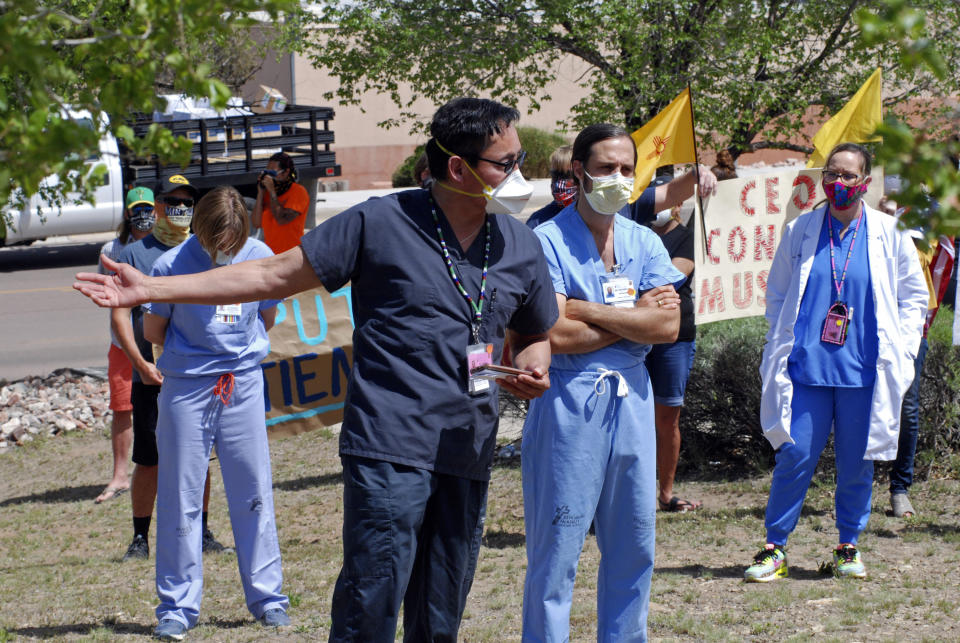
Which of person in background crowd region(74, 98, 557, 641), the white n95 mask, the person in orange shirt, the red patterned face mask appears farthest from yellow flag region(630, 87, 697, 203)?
the person in orange shirt

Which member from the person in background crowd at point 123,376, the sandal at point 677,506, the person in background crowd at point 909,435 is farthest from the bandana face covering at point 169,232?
the person in background crowd at point 909,435

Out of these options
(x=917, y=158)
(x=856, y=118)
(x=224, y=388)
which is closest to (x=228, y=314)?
(x=224, y=388)

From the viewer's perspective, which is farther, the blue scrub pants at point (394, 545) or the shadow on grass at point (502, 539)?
the shadow on grass at point (502, 539)

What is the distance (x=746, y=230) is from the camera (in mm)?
7293

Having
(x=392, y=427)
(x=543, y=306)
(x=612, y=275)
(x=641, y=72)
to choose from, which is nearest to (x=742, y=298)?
(x=612, y=275)

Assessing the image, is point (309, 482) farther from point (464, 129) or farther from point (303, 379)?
point (464, 129)

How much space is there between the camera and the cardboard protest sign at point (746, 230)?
702 cm

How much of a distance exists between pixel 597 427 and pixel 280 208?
21.6 ft

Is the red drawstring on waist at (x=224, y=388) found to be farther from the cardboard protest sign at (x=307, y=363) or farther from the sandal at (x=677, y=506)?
the sandal at (x=677, y=506)

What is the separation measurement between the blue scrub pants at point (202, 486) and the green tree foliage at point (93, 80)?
296 centimetres

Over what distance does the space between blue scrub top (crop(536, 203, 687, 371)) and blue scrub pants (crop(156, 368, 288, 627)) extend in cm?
171

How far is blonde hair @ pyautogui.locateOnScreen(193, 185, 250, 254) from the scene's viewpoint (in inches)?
189

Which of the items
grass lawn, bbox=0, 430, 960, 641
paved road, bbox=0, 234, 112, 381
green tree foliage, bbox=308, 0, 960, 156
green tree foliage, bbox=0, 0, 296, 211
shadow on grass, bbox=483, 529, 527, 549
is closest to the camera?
green tree foliage, bbox=0, 0, 296, 211

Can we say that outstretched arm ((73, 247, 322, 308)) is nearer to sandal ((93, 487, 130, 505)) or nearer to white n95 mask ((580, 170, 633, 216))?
white n95 mask ((580, 170, 633, 216))
